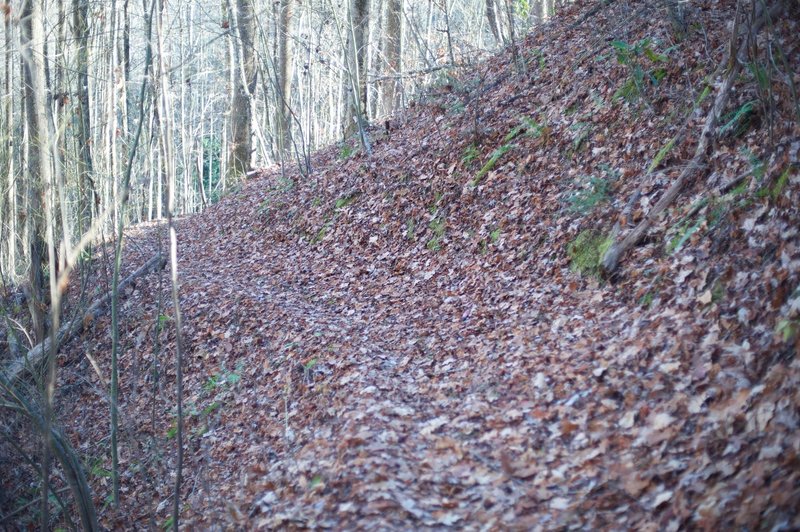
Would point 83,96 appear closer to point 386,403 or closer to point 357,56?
point 357,56

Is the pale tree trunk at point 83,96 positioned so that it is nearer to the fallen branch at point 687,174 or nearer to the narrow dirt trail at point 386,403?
the narrow dirt trail at point 386,403

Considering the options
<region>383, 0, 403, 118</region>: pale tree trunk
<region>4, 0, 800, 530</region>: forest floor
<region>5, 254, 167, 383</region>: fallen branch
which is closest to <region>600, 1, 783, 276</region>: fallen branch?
<region>4, 0, 800, 530</region>: forest floor

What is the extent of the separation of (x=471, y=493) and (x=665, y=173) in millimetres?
4307

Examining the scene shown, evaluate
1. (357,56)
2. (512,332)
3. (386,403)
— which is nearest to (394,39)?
(357,56)

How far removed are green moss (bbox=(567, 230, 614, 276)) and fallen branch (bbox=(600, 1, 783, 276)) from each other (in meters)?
0.15

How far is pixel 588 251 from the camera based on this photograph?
7.05 metres

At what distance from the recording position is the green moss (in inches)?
268

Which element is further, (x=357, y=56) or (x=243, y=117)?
(x=243, y=117)

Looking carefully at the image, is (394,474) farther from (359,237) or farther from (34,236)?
(34,236)

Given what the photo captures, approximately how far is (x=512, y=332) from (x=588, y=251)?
1.32 metres

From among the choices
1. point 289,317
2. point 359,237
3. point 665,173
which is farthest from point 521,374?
point 359,237

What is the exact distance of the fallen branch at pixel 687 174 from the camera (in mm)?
6543

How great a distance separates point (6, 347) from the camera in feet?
36.8

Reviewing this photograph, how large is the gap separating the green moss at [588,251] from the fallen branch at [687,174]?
15cm
